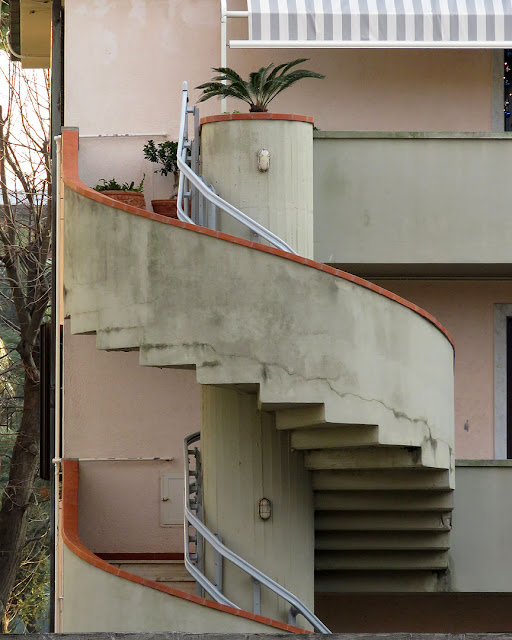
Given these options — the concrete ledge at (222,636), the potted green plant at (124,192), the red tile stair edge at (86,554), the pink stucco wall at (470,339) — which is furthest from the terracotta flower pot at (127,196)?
the concrete ledge at (222,636)

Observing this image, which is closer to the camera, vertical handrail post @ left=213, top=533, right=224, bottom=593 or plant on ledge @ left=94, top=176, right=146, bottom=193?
vertical handrail post @ left=213, top=533, right=224, bottom=593

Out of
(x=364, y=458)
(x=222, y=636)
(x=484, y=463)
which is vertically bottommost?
(x=222, y=636)

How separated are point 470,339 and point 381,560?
9.04 ft

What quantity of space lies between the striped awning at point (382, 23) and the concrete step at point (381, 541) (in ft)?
15.7

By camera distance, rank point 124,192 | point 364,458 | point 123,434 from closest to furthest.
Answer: point 364,458 → point 124,192 → point 123,434

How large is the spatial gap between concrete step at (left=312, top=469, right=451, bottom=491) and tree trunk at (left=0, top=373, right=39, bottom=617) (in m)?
12.4

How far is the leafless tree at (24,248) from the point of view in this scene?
80.1 ft

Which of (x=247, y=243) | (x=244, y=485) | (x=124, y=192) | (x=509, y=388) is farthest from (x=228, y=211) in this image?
(x=509, y=388)

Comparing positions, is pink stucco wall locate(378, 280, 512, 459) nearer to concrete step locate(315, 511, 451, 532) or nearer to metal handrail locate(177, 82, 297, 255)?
concrete step locate(315, 511, 451, 532)

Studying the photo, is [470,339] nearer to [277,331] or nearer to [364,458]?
[364,458]

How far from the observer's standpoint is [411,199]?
13.6 meters

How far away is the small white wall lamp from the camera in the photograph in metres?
12.0

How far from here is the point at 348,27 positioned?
14.3m

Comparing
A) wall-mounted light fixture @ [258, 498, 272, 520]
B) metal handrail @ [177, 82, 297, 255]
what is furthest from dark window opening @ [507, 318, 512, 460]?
metal handrail @ [177, 82, 297, 255]
